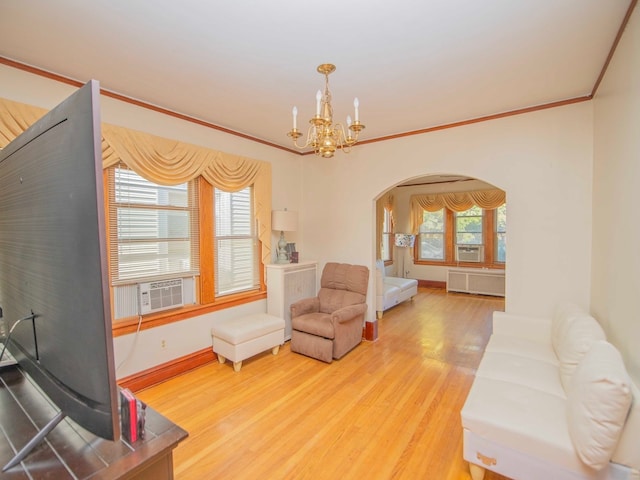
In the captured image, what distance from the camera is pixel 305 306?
12.8 feet

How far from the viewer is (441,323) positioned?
4.87m

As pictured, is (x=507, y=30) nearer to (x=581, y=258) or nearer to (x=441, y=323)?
(x=581, y=258)

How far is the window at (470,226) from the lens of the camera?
7.23 meters

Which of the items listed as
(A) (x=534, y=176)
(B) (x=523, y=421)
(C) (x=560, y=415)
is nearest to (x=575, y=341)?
(C) (x=560, y=415)

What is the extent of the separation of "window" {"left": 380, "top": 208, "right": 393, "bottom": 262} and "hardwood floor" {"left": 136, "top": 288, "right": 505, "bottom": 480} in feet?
12.2

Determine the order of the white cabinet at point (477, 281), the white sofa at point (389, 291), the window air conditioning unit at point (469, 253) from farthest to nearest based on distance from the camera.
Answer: the window air conditioning unit at point (469, 253) → the white cabinet at point (477, 281) → the white sofa at point (389, 291)

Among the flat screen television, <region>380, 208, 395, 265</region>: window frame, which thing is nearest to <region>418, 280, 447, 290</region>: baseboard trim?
<region>380, 208, 395, 265</region>: window frame

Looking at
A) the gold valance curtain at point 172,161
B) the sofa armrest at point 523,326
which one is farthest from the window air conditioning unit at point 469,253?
the gold valance curtain at point 172,161

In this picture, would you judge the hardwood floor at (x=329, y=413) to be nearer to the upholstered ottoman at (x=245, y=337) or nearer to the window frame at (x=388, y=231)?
the upholstered ottoman at (x=245, y=337)

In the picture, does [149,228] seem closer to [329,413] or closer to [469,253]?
[329,413]

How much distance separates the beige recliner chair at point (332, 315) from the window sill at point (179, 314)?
624mm

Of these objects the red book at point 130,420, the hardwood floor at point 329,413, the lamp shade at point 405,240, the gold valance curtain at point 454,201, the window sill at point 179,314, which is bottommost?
the hardwood floor at point 329,413

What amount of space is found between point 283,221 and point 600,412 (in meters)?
3.32

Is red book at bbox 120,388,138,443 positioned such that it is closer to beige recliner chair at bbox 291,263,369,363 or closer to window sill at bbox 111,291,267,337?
window sill at bbox 111,291,267,337
